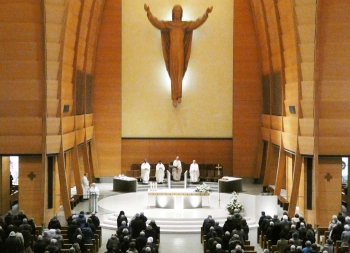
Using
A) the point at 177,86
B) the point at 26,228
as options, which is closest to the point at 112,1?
the point at 177,86

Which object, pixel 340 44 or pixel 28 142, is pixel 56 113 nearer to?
pixel 28 142

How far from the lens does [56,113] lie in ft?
74.6

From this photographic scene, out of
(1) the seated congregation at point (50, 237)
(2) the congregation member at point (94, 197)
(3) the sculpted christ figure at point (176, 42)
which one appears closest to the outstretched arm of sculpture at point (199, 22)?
(3) the sculpted christ figure at point (176, 42)

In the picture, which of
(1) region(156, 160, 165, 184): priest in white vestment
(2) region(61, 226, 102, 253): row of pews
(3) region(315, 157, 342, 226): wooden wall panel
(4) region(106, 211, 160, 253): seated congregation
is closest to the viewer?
(4) region(106, 211, 160, 253): seated congregation

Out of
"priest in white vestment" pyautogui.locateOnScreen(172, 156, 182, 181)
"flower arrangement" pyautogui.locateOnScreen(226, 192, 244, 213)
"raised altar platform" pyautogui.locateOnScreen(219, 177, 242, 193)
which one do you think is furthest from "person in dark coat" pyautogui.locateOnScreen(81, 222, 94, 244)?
"priest in white vestment" pyautogui.locateOnScreen(172, 156, 182, 181)

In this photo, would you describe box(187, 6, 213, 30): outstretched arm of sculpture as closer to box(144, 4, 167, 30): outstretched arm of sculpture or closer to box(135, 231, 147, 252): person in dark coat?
box(144, 4, 167, 30): outstretched arm of sculpture

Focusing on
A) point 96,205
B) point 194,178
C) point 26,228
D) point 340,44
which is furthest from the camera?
point 194,178

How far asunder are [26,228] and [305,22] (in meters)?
11.6

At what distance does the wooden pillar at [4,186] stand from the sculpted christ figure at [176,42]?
31.4 ft

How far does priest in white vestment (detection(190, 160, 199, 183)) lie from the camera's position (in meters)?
29.9

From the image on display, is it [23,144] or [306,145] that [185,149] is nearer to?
[306,145]

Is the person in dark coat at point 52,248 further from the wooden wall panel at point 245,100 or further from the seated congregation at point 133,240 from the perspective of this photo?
the wooden wall panel at point 245,100

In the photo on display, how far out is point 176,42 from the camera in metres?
30.7

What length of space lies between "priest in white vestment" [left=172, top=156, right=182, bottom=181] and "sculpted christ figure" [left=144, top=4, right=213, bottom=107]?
10.4 ft
